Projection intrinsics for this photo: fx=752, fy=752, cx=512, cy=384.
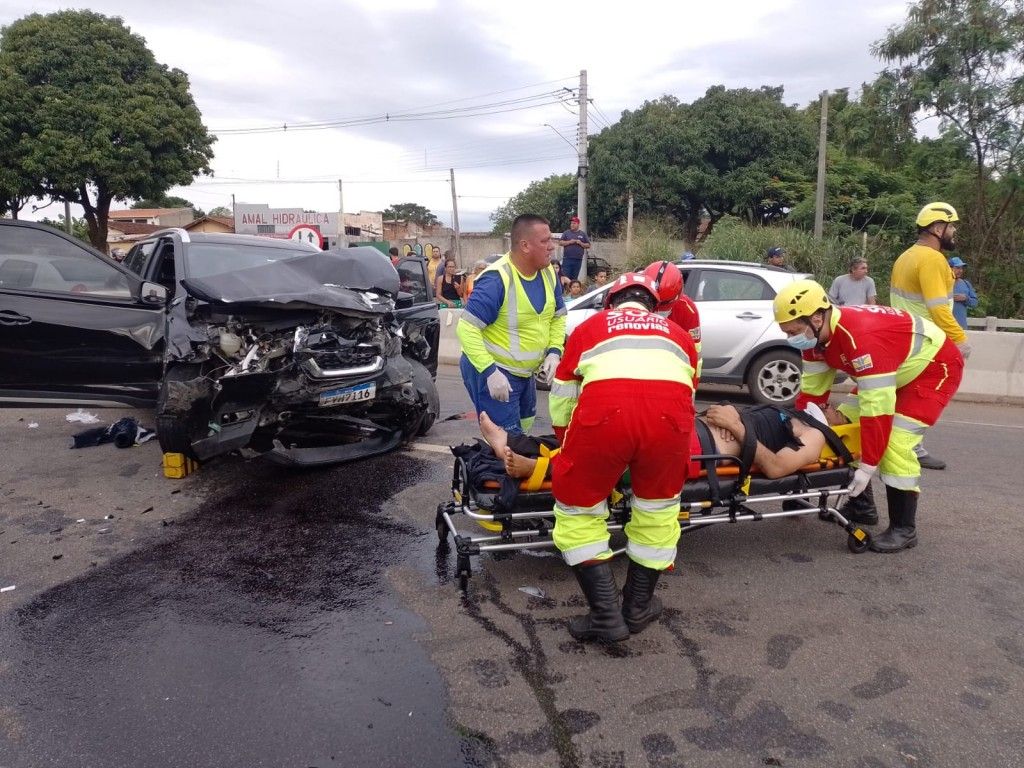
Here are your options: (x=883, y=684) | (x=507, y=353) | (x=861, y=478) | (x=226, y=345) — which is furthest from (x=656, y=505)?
(x=226, y=345)

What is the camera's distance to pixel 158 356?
18.2 ft

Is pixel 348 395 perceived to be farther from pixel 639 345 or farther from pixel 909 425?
pixel 909 425

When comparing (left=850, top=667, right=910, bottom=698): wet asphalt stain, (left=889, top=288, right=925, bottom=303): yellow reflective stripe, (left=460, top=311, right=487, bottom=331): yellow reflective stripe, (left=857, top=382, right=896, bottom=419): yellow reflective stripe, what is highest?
(left=889, top=288, right=925, bottom=303): yellow reflective stripe

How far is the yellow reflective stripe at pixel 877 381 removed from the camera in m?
3.86

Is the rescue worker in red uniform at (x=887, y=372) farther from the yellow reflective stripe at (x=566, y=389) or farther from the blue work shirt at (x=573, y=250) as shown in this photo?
the blue work shirt at (x=573, y=250)

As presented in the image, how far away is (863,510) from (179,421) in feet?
13.8

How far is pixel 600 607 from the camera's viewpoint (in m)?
3.11

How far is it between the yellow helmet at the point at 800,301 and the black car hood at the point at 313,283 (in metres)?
2.66

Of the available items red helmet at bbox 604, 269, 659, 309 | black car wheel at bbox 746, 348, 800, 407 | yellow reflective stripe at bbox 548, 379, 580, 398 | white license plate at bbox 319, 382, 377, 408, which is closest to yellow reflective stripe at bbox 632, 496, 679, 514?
yellow reflective stripe at bbox 548, 379, 580, 398

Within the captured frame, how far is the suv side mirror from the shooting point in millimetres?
5383

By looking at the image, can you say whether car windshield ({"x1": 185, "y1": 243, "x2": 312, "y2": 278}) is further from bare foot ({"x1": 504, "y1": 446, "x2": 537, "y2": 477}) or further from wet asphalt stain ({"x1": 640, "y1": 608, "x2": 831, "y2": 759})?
wet asphalt stain ({"x1": 640, "y1": 608, "x2": 831, "y2": 759})

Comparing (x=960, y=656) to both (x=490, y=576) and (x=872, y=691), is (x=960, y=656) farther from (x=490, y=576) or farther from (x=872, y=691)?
(x=490, y=576)

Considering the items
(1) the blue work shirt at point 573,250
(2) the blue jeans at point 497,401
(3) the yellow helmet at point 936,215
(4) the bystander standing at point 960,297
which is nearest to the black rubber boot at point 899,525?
(2) the blue jeans at point 497,401

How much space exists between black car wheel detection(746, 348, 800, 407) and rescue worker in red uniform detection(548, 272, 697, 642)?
5553 mm
